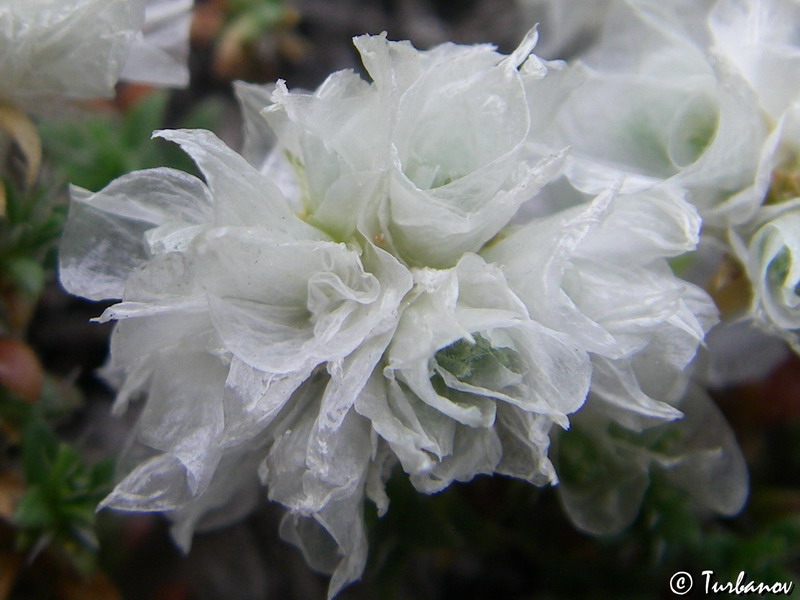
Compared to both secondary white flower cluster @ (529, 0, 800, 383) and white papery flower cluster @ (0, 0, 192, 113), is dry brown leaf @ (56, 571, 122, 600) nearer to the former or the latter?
white papery flower cluster @ (0, 0, 192, 113)

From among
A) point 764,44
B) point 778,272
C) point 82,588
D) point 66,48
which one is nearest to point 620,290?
point 778,272

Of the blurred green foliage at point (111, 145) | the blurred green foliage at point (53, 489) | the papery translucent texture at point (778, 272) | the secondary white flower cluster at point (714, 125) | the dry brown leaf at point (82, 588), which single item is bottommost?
the dry brown leaf at point (82, 588)

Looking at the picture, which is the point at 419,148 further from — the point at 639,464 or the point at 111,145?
the point at 111,145

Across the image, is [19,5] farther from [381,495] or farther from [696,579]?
[696,579]

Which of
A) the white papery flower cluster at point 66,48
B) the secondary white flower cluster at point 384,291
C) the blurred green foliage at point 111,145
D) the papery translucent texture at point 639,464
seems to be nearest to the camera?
the secondary white flower cluster at point 384,291

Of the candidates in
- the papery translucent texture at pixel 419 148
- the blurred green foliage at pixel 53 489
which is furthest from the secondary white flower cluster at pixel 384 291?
the blurred green foliage at pixel 53 489

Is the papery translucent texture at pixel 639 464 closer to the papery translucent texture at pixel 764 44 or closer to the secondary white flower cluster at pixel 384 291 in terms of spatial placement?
the secondary white flower cluster at pixel 384 291

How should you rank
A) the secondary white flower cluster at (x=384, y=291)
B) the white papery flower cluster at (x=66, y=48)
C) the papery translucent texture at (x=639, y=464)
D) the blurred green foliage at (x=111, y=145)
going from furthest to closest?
the blurred green foliage at (x=111, y=145) → the papery translucent texture at (x=639, y=464) → the white papery flower cluster at (x=66, y=48) → the secondary white flower cluster at (x=384, y=291)

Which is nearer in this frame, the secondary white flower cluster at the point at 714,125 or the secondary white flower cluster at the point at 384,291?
the secondary white flower cluster at the point at 384,291

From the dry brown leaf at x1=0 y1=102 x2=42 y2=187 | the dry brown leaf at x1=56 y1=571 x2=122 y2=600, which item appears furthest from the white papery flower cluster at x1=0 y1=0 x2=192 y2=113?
the dry brown leaf at x1=56 y1=571 x2=122 y2=600
